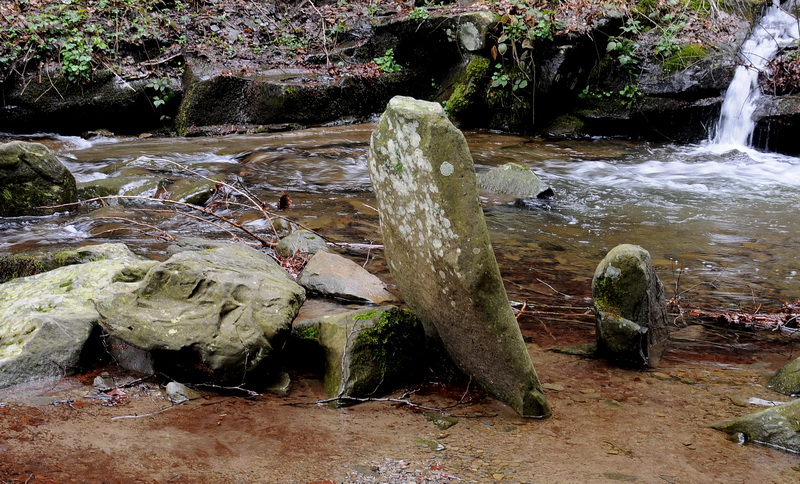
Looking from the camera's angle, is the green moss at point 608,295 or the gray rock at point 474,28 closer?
the green moss at point 608,295

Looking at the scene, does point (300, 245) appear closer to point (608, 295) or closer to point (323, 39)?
point (608, 295)

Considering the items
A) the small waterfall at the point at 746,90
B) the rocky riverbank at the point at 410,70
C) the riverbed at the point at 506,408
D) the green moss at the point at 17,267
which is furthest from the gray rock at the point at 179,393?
the small waterfall at the point at 746,90

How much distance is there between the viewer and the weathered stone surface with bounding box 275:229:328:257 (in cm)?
572

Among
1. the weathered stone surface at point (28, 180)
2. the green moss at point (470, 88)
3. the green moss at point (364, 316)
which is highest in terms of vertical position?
the green moss at point (470, 88)

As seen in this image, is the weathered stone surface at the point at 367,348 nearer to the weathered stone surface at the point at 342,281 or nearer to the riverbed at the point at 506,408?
the riverbed at the point at 506,408

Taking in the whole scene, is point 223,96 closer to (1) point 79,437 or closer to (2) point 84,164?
(2) point 84,164

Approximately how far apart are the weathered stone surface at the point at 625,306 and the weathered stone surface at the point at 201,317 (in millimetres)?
1847

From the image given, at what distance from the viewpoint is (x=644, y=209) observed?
8.30 m

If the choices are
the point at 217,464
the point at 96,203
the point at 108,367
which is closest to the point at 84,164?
the point at 96,203

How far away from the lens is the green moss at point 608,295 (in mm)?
3934

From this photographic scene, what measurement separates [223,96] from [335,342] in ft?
33.0

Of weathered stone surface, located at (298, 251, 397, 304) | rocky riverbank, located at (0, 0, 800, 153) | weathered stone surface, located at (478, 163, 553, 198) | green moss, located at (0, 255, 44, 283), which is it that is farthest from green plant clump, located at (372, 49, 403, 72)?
green moss, located at (0, 255, 44, 283)

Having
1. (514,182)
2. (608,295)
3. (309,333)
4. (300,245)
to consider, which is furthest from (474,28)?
(309,333)

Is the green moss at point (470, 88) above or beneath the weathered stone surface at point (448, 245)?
above
